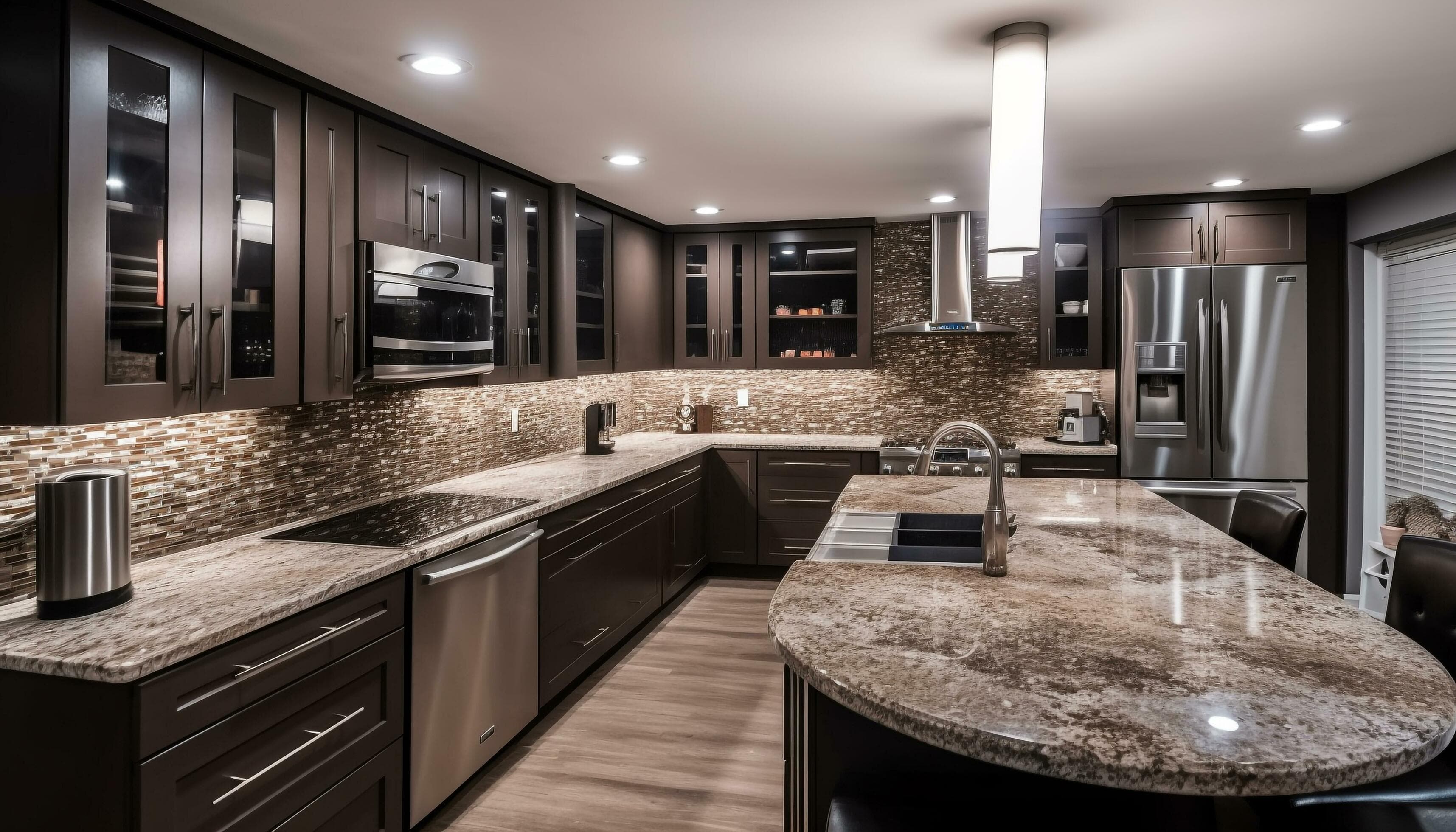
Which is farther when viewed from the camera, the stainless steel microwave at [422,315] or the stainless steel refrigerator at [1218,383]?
the stainless steel refrigerator at [1218,383]

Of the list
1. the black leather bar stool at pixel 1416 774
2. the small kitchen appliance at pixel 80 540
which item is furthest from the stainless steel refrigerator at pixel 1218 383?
the small kitchen appliance at pixel 80 540

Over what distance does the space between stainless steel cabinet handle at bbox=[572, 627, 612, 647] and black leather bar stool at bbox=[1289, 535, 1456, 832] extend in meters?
2.58

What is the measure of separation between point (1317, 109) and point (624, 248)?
3545 mm

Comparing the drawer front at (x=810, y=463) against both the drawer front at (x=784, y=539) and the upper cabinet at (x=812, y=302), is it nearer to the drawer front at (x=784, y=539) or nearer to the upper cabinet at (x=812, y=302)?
the drawer front at (x=784, y=539)

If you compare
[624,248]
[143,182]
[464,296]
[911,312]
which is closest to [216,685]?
[143,182]

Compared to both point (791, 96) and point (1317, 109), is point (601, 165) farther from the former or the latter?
point (1317, 109)

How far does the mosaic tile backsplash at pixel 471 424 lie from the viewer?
2.23 meters

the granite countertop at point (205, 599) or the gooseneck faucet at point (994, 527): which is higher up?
the gooseneck faucet at point (994, 527)

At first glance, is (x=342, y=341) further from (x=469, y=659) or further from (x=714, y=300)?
(x=714, y=300)

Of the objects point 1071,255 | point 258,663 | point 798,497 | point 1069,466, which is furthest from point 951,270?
point 258,663

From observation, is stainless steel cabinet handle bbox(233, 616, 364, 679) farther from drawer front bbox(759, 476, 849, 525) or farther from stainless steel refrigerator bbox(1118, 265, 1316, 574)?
stainless steel refrigerator bbox(1118, 265, 1316, 574)

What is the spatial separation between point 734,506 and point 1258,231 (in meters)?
3.51

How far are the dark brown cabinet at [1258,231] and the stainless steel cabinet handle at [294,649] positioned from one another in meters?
4.81

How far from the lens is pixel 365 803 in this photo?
2.21 meters
